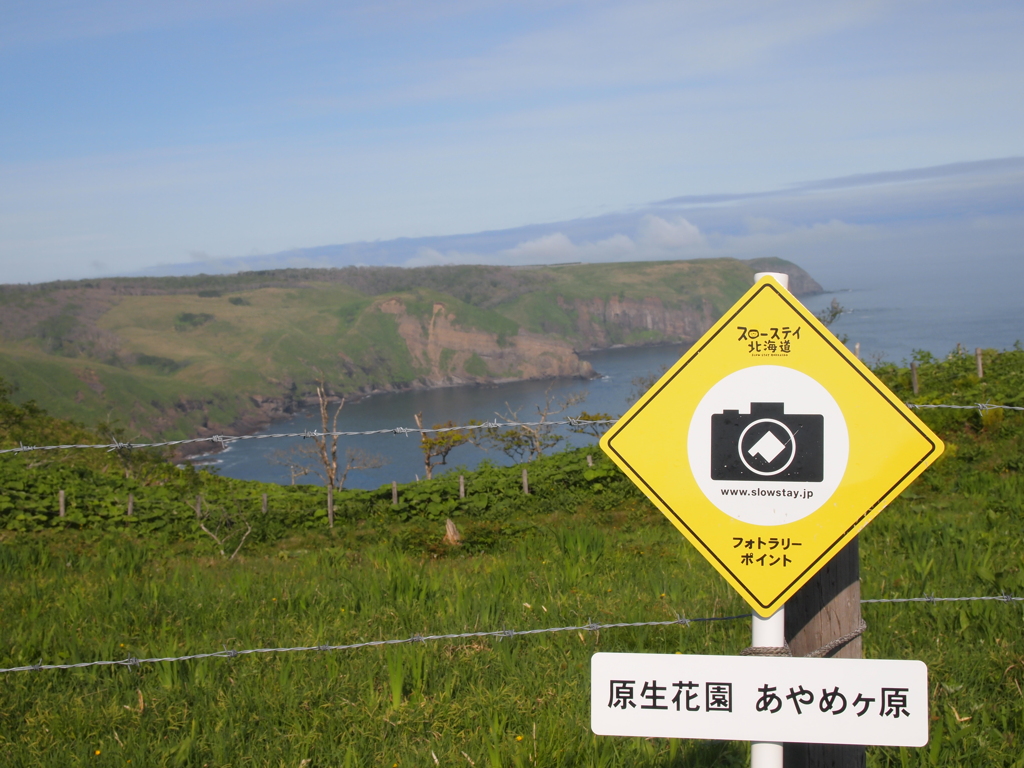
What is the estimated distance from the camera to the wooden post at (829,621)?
2145 millimetres

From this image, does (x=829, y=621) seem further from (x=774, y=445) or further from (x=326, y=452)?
(x=326, y=452)

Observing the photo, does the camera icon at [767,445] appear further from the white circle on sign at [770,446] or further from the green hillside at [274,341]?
the green hillside at [274,341]

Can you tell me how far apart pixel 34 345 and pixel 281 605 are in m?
185

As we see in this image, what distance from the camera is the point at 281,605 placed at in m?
4.32

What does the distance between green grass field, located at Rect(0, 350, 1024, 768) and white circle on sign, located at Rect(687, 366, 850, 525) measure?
1.32 meters

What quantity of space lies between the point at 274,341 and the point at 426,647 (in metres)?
167

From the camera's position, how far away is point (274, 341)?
163 meters

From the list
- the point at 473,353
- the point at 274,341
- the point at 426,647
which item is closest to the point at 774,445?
the point at 426,647

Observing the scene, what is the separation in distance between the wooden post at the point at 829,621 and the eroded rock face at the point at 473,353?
136 m

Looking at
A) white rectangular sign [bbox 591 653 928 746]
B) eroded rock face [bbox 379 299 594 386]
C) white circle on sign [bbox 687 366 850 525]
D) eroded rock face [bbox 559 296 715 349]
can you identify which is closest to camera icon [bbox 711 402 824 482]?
white circle on sign [bbox 687 366 850 525]

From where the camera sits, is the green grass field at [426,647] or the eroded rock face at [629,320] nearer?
the green grass field at [426,647]

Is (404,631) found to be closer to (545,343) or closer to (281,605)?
(281,605)

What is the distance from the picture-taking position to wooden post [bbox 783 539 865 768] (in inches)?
84.4

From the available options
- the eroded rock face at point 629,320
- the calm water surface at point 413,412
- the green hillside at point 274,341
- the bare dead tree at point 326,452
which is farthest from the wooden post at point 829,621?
the eroded rock face at point 629,320
